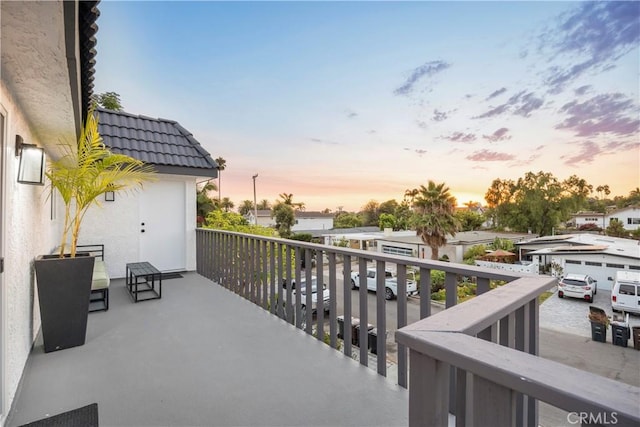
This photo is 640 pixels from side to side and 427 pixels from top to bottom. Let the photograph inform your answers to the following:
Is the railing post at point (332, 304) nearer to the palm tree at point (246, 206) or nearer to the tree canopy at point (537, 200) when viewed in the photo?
the tree canopy at point (537, 200)

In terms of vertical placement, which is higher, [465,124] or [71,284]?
[465,124]

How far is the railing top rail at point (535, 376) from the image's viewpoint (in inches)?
18.9

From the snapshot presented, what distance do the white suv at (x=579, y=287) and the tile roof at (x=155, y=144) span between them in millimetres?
14589

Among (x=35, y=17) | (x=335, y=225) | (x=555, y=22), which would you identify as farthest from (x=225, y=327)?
(x=335, y=225)

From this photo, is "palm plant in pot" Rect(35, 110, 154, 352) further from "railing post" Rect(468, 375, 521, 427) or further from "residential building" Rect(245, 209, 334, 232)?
"residential building" Rect(245, 209, 334, 232)

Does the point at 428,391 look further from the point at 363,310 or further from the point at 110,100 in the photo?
the point at 110,100

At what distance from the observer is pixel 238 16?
7.12 meters

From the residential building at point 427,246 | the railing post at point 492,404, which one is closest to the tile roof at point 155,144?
the railing post at point 492,404

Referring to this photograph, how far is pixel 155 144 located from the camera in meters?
6.30

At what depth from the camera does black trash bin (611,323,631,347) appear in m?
10.4

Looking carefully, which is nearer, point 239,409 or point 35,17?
point 35,17

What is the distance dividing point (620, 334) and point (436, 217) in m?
12.3

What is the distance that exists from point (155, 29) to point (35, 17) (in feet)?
24.3

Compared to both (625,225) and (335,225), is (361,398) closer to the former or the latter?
(625,225)
